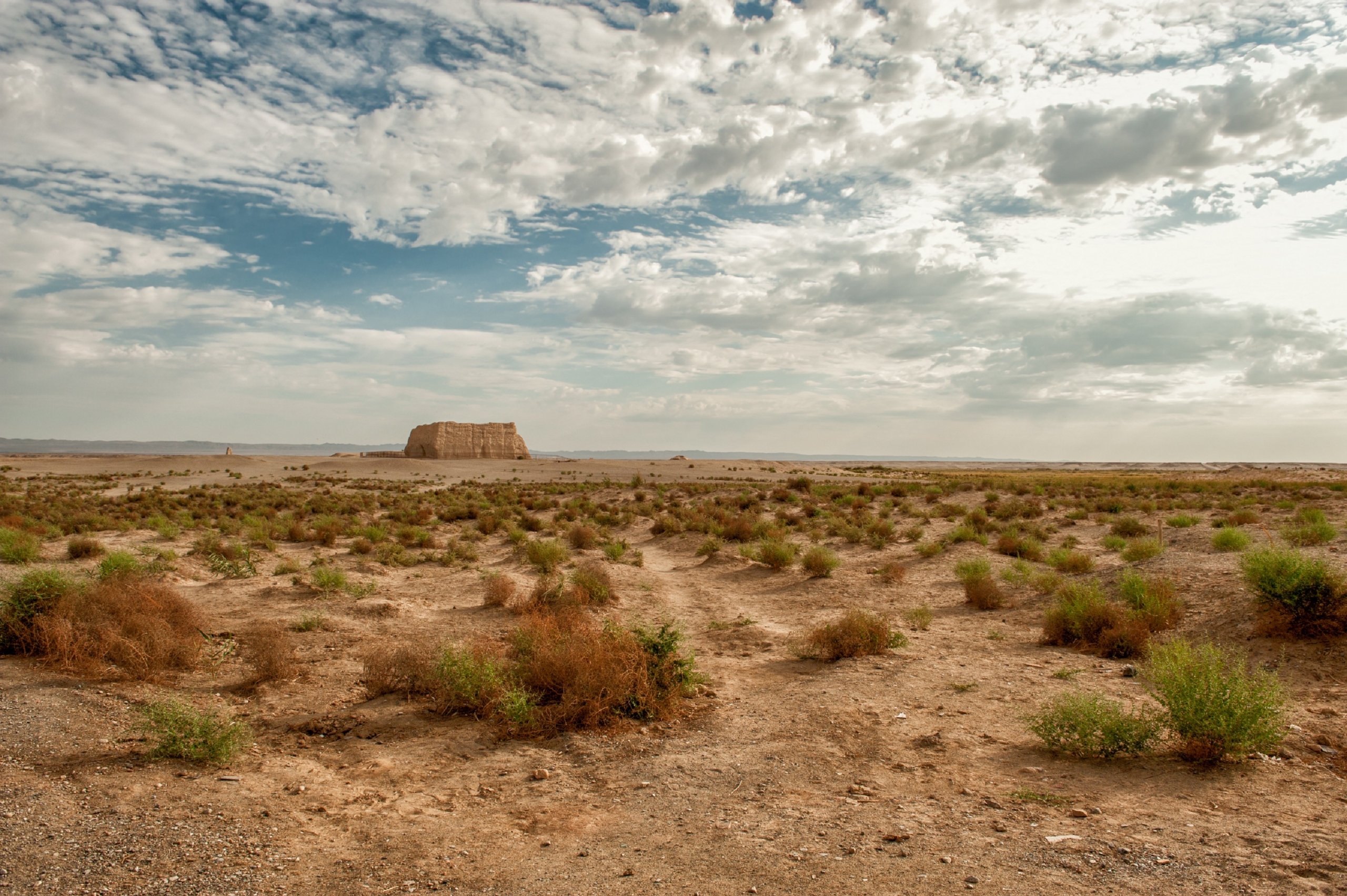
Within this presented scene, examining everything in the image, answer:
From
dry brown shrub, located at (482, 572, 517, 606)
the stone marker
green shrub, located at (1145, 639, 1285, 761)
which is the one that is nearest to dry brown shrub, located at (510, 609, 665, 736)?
green shrub, located at (1145, 639, 1285, 761)

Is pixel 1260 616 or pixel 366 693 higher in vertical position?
pixel 1260 616

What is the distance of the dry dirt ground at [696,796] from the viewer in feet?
14.9

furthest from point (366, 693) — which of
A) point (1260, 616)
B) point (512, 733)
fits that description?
point (1260, 616)

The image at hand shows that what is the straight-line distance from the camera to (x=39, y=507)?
27203 millimetres

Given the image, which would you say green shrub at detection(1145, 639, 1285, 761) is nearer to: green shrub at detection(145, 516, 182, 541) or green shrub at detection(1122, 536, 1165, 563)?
green shrub at detection(1122, 536, 1165, 563)

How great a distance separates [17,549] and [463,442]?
92742 mm

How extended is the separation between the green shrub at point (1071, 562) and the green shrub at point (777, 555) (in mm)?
5962

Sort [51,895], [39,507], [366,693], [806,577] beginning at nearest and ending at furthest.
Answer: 1. [51,895]
2. [366,693]
3. [806,577]
4. [39,507]

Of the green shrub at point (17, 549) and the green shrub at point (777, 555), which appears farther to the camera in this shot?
the green shrub at point (777, 555)

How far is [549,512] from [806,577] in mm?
18196

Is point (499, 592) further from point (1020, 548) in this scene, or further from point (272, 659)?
point (1020, 548)

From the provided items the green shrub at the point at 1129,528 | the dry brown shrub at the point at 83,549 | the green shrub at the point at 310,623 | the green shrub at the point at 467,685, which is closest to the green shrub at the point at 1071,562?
the green shrub at the point at 1129,528

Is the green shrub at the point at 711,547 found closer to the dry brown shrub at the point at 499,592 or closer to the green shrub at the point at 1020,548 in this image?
the dry brown shrub at the point at 499,592

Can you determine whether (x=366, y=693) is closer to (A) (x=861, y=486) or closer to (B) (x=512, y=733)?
(B) (x=512, y=733)
